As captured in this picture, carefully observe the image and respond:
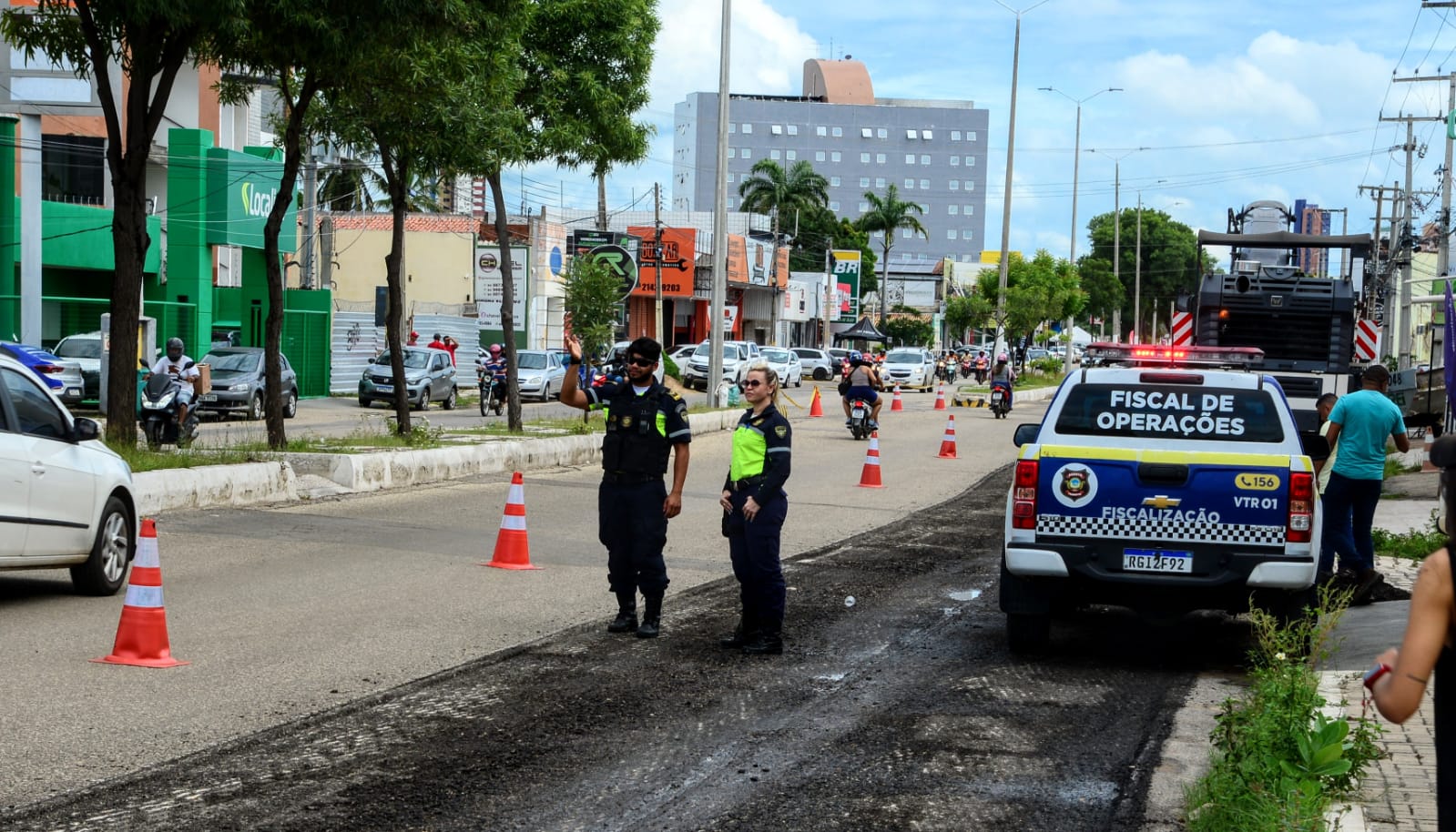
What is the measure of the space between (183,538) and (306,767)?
8.05 metres

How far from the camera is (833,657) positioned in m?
9.64

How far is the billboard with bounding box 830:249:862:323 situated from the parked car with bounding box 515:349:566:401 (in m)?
58.8

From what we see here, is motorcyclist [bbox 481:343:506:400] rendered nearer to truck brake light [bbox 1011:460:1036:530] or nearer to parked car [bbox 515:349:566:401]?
parked car [bbox 515:349:566:401]

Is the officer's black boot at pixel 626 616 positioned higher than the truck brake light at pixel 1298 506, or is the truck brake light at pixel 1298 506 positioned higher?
the truck brake light at pixel 1298 506

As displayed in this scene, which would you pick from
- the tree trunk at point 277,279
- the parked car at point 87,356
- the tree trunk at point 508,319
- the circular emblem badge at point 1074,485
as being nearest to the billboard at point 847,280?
the parked car at point 87,356

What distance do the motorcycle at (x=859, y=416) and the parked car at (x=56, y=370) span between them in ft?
47.4

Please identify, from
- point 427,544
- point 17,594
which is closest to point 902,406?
point 427,544

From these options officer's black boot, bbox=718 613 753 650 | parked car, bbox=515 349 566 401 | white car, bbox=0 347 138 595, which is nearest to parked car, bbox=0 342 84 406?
white car, bbox=0 347 138 595

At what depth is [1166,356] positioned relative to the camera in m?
13.0

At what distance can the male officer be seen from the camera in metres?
9.80

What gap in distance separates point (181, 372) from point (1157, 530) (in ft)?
56.1

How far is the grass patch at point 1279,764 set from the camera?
212 inches

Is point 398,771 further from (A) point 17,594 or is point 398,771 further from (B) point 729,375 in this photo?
(B) point 729,375

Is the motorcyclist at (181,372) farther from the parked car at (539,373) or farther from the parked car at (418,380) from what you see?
the parked car at (539,373)
